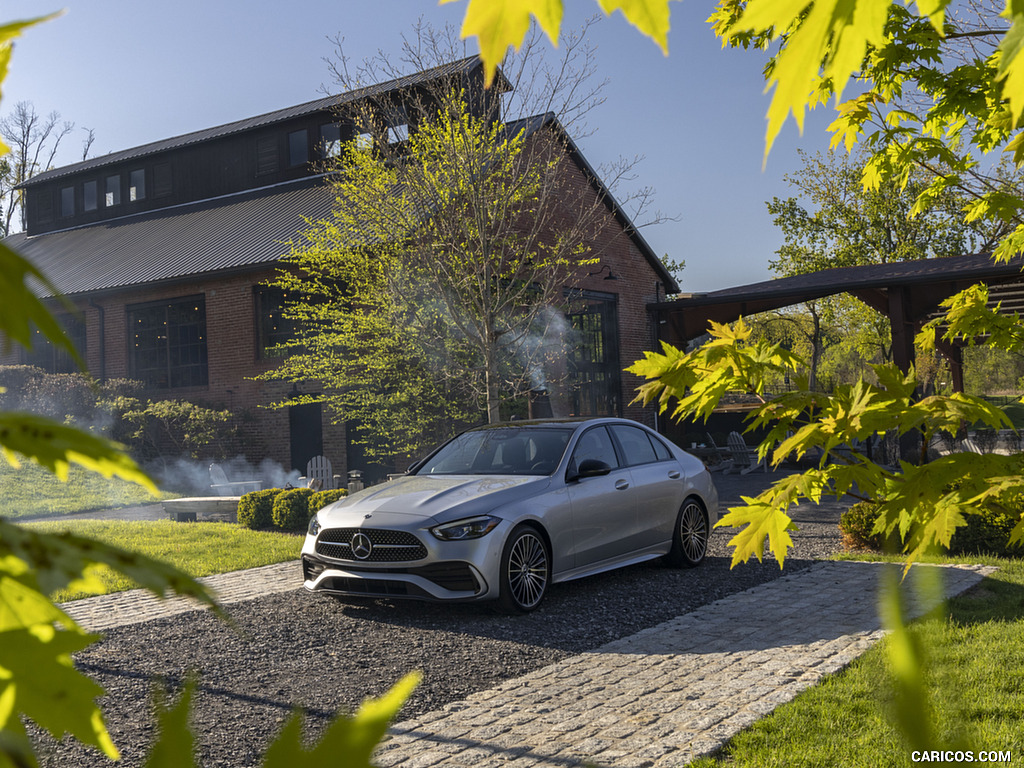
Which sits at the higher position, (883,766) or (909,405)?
(909,405)

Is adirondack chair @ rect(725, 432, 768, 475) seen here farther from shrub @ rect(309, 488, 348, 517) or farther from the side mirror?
the side mirror

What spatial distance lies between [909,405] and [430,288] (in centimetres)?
1194

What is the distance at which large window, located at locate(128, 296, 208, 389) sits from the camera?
898 inches

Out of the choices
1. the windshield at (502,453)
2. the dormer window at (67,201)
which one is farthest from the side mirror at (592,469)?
the dormer window at (67,201)

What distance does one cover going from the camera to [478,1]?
98 centimetres

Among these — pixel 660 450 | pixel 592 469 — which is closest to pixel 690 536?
pixel 660 450

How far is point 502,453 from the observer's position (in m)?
9.06

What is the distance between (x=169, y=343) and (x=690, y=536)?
17.7 metres

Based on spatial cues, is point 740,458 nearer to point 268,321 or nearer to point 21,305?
point 268,321

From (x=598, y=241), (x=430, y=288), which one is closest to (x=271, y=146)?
(x=598, y=241)

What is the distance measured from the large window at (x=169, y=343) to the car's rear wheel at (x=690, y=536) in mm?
16133

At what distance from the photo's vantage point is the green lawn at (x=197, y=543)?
1055cm

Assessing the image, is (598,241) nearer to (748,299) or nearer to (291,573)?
(748,299)

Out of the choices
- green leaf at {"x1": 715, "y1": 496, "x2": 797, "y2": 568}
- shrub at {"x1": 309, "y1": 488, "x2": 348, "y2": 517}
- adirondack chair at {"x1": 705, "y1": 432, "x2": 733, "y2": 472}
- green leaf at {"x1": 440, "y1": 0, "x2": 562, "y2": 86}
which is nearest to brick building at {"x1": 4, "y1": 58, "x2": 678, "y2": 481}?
adirondack chair at {"x1": 705, "y1": 432, "x2": 733, "y2": 472}
